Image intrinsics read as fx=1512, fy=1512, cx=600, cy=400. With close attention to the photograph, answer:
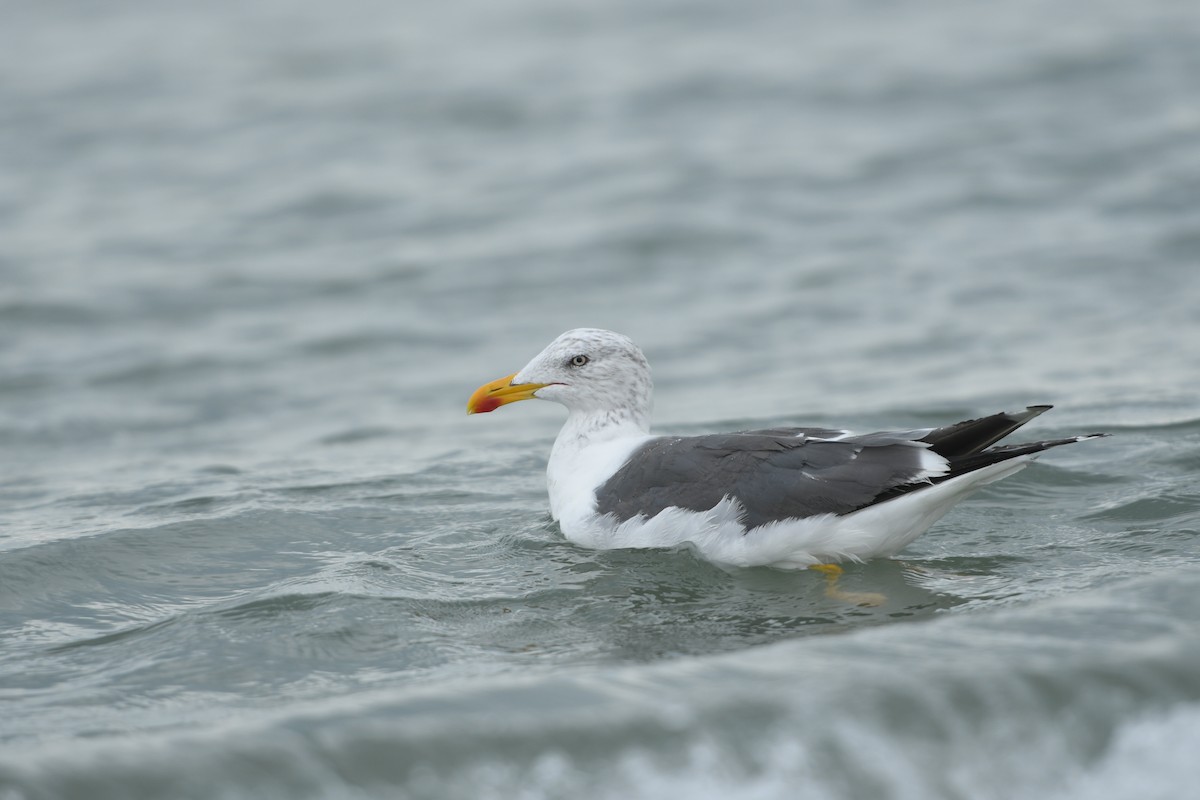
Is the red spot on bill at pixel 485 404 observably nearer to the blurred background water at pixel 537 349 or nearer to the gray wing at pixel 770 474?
the blurred background water at pixel 537 349

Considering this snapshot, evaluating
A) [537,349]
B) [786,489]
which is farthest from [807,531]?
[537,349]

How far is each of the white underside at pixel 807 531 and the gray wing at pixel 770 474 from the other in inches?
1.7

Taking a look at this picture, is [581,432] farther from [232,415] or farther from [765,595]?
[232,415]

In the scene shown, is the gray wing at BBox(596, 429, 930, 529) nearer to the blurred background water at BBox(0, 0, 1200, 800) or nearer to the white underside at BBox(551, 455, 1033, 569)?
the white underside at BBox(551, 455, 1033, 569)

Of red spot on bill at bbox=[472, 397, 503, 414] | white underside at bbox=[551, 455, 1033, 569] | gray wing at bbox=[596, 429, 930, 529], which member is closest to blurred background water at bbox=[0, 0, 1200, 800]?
white underside at bbox=[551, 455, 1033, 569]

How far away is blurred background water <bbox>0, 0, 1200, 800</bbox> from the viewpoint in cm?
475

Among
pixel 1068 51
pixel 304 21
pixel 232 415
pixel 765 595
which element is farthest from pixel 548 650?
pixel 304 21

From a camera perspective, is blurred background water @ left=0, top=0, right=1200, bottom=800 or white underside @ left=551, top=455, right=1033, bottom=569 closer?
blurred background water @ left=0, top=0, right=1200, bottom=800

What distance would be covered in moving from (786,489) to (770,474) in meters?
0.10

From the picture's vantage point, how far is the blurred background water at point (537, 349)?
475cm

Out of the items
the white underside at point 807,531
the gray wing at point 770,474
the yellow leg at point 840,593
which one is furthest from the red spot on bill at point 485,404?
the yellow leg at point 840,593

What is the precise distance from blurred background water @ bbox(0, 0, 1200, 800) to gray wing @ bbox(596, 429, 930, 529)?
12.3 inches

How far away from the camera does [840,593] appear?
6184 millimetres

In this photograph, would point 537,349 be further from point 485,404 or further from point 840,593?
point 840,593
